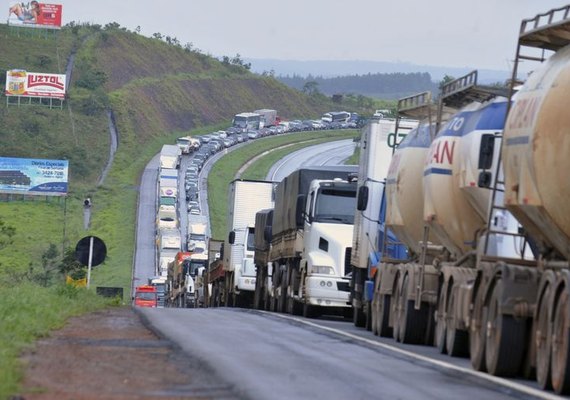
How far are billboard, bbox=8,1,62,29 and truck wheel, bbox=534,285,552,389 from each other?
511 ft

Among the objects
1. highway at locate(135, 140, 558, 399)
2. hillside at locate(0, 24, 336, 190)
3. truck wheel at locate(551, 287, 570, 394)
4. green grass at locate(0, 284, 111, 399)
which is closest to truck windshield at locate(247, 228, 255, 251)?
green grass at locate(0, 284, 111, 399)

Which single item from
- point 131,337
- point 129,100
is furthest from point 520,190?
point 129,100

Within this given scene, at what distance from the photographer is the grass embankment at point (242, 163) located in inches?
4496

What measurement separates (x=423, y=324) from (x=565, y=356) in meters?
9.67

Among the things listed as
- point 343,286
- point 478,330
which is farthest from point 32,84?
point 478,330

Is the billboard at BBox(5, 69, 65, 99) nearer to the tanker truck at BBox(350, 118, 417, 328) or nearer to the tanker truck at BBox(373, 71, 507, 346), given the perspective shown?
the tanker truck at BBox(350, 118, 417, 328)

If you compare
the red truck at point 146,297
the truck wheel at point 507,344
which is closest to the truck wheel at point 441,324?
the truck wheel at point 507,344

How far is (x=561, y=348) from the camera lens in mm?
14688

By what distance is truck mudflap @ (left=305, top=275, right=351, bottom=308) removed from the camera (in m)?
34.5

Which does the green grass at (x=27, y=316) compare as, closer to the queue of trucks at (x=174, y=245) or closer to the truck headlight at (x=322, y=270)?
the truck headlight at (x=322, y=270)

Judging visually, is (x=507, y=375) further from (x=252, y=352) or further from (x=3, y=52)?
(x=3, y=52)

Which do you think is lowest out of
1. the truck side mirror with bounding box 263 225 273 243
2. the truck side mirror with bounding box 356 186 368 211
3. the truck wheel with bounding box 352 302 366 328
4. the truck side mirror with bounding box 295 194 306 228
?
the truck wheel with bounding box 352 302 366 328

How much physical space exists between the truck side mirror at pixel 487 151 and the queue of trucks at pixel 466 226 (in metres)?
0.02

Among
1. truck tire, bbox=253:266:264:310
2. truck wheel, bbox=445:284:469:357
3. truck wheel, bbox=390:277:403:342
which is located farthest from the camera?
truck tire, bbox=253:266:264:310
